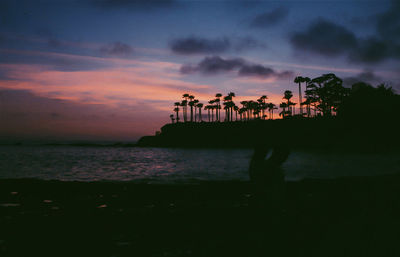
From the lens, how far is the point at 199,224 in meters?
6.10

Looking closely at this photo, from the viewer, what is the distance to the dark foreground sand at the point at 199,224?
4.42m

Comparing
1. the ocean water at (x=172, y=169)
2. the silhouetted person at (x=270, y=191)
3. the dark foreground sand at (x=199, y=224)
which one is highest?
the silhouetted person at (x=270, y=191)

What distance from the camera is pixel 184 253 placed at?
4289mm

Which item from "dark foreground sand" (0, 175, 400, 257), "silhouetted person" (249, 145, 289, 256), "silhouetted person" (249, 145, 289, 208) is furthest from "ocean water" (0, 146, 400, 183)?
"silhouetted person" (249, 145, 289, 208)

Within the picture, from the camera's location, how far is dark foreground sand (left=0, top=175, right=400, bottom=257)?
4422 mm

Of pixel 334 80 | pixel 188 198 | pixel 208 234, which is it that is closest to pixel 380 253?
pixel 208 234

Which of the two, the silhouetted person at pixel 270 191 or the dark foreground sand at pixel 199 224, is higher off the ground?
the silhouetted person at pixel 270 191

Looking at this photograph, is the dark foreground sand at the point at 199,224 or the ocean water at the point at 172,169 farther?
the ocean water at the point at 172,169

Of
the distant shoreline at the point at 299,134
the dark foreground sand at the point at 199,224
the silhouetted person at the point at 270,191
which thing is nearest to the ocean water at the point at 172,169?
the distant shoreline at the point at 299,134

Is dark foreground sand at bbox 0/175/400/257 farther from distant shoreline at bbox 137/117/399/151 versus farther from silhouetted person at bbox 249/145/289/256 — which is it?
distant shoreline at bbox 137/117/399/151

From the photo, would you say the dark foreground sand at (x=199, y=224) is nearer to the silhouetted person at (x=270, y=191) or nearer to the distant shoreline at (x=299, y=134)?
the silhouetted person at (x=270, y=191)

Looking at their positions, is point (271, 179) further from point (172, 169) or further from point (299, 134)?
point (299, 134)

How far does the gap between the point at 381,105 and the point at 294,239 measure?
7096 centimetres

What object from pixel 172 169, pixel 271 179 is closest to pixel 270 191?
pixel 271 179
